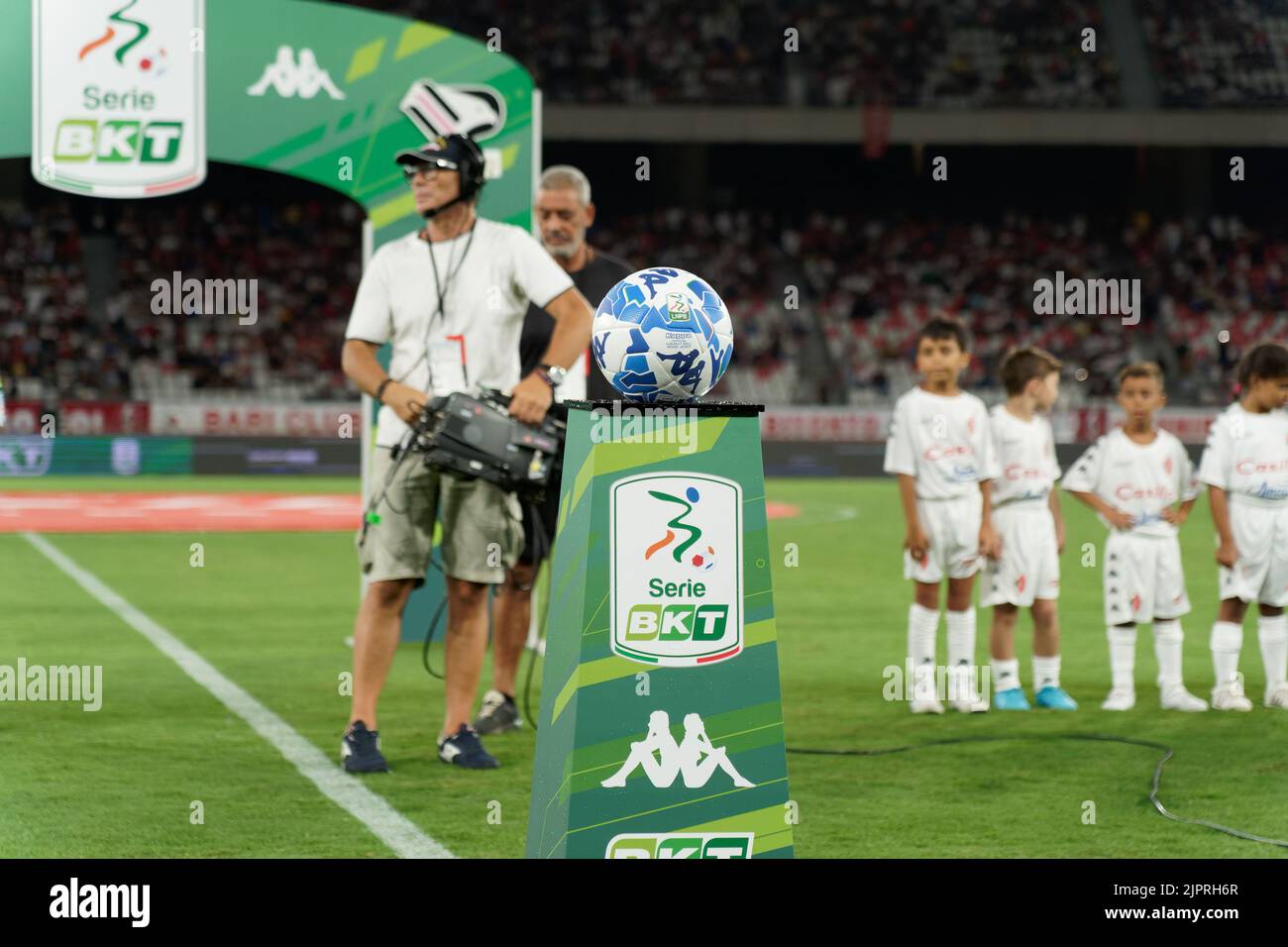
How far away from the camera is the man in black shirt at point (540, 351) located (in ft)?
23.8

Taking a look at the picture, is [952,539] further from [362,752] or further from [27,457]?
[27,457]

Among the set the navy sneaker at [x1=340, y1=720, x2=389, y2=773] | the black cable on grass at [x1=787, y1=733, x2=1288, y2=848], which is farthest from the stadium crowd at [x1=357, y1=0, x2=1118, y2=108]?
the navy sneaker at [x1=340, y1=720, x2=389, y2=773]

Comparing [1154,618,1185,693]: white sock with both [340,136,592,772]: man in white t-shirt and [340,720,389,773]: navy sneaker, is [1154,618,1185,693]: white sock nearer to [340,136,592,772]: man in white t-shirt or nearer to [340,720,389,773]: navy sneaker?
[340,136,592,772]: man in white t-shirt

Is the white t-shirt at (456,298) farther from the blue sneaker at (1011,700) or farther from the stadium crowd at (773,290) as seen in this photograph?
the stadium crowd at (773,290)

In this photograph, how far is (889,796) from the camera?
5.98 m

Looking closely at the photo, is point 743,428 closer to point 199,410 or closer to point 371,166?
point 371,166

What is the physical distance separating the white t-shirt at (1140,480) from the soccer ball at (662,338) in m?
4.21

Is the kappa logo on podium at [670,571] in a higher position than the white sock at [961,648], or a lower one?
higher

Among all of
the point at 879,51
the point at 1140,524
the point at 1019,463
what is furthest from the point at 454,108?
the point at 879,51

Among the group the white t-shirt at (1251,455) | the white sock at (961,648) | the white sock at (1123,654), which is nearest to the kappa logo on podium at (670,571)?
the white sock at (961,648)

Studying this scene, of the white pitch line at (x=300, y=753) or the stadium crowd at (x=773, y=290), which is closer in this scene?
the white pitch line at (x=300, y=753)

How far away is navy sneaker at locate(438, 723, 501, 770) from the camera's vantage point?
640 centimetres
